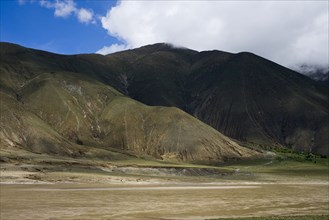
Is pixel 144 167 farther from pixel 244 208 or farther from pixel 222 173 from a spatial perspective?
pixel 244 208

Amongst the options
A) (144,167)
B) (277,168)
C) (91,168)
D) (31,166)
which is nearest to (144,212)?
(31,166)

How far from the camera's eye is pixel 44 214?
37781 millimetres

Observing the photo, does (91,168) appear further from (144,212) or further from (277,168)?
(144,212)

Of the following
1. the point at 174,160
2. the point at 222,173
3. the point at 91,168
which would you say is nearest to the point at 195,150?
the point at 174,160

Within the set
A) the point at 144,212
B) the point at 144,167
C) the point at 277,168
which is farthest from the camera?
the point at 277,168

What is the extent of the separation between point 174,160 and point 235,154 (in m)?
28.3

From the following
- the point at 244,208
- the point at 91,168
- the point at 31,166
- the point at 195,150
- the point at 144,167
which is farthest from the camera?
the point at 195,150

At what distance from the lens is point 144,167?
137m

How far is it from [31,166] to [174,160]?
3244 inches

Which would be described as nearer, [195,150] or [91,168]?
[91,168]

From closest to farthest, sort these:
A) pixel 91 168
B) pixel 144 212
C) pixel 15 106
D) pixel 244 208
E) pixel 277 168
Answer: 1. pixel 144 212
2. pixel 244 208
3. pixel 91 168
4. pixel 277 168
5. pixel 15 106

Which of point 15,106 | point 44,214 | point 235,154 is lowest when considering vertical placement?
point 44,214

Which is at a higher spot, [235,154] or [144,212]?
[235,154]

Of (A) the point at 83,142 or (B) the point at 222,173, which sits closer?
(B) the point at 222,173
